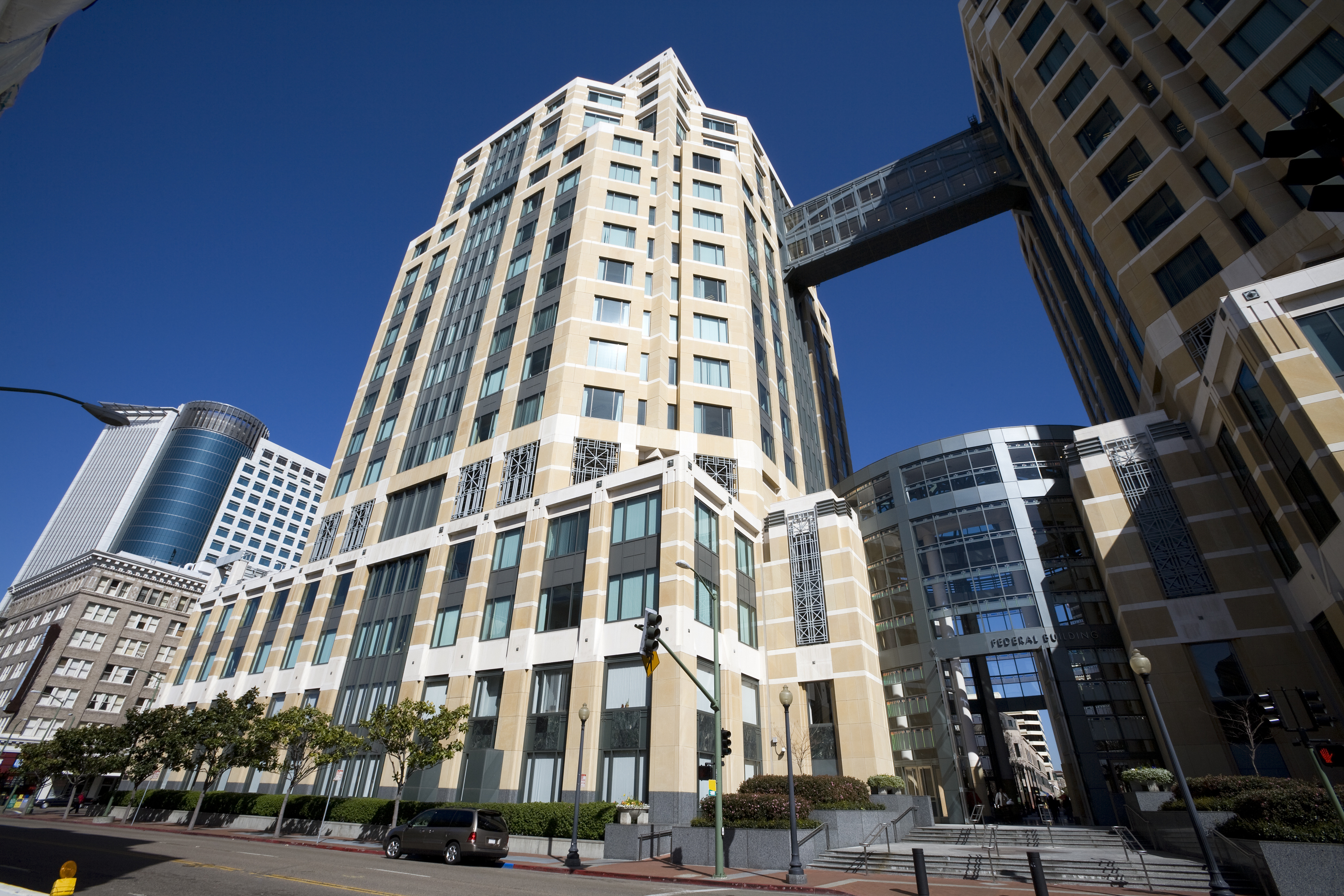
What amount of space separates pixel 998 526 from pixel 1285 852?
24538mm

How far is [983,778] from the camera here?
61375mm

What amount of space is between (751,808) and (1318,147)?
23.3 meters

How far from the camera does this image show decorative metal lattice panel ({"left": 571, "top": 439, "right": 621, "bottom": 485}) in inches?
1629

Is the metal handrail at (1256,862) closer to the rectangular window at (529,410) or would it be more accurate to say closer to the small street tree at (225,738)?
the rectangular window at (529,410)

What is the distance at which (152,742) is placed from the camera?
1709 inches

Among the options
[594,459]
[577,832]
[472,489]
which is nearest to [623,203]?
[594,459]

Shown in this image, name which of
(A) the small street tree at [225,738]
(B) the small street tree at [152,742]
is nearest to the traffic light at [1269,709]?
(A) the small street tree at [225,738]

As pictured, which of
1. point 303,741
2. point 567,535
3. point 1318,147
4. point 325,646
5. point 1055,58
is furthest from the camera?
point 1055,58

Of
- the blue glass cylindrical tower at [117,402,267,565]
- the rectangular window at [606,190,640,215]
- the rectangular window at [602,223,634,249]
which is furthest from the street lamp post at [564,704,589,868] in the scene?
the blue glass cylindrical tower at [117,402,267,565]

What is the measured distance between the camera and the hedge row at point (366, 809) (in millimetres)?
26281

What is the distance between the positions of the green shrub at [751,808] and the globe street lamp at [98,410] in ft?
69.6

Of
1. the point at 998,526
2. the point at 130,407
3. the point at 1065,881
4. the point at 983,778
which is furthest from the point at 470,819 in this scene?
the point at 983,778

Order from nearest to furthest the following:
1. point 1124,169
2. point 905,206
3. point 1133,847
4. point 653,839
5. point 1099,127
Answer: point 1133,847, point 653,839, point 1124,169, point 1099,127, point 905,206

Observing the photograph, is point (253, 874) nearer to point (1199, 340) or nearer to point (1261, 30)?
point (1199, 340)
